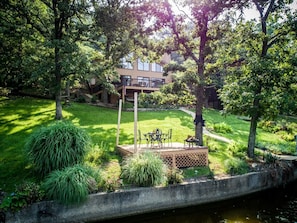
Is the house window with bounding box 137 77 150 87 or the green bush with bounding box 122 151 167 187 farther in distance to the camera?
the house window with bounding box 137 77 150 87

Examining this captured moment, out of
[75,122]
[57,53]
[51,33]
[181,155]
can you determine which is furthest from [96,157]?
[51,33]

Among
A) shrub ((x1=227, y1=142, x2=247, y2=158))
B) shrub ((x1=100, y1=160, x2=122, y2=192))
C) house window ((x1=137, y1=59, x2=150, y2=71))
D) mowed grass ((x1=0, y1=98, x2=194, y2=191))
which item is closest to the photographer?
shrub ((x1=100, y1=160, x2=122, y2=192))

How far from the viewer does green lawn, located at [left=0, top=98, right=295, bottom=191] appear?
30.5 feet

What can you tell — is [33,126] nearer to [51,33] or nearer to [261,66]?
[51,33]

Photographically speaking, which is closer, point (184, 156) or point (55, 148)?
point (55, 148)

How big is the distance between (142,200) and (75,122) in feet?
35.6

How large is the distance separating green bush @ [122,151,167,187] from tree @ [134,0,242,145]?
478 cm

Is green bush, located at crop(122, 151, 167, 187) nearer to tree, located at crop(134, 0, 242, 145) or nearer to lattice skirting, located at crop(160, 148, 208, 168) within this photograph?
lattice skirting, located at crop(160, 148, 208, 168)

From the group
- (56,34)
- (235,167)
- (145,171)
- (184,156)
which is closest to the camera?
(145,171)

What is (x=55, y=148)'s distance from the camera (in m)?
8.05

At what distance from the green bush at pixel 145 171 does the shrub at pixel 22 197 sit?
2754mm

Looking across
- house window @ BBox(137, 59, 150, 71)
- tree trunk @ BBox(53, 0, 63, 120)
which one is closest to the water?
tree trunk @ BBox(53, 0, 63, 120)

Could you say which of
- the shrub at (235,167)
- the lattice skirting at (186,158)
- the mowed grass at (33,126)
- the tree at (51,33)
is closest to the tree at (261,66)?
the shrub at (235,167)

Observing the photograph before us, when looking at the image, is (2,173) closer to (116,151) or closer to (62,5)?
(116,151)
